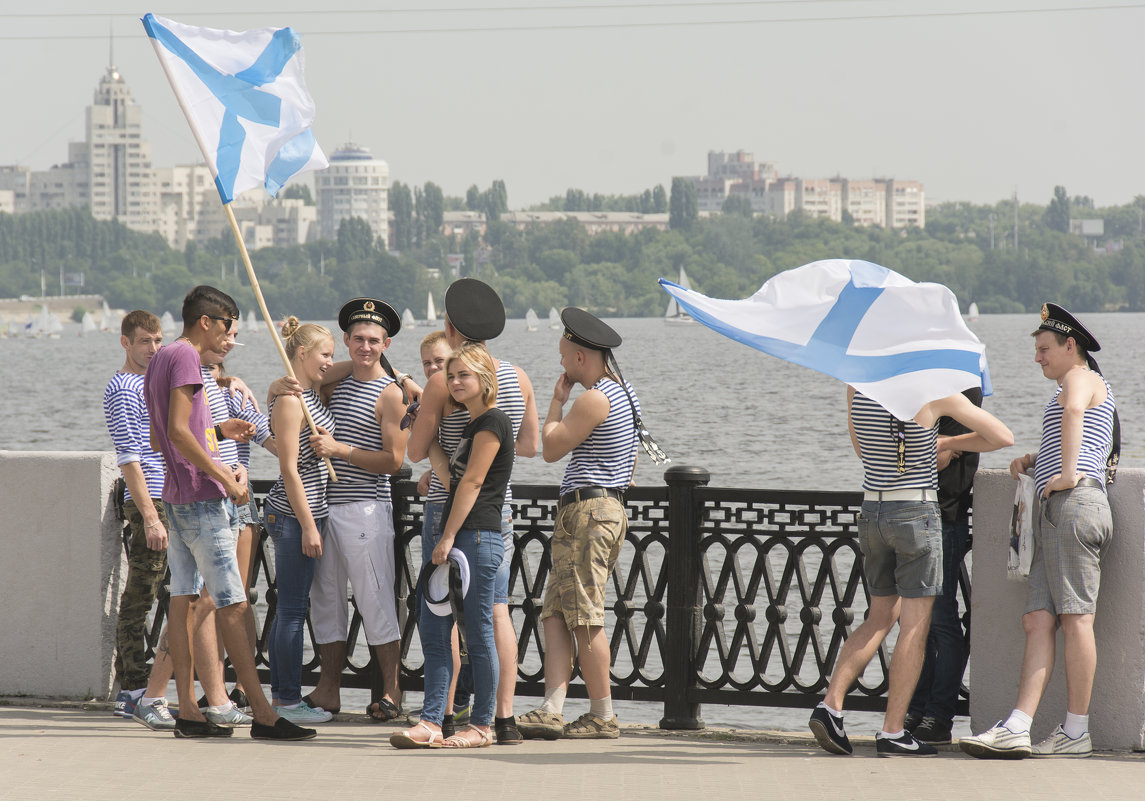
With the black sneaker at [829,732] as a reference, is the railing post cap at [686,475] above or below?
above

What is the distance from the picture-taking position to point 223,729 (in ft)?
20.7

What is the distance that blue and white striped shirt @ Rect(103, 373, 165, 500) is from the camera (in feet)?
21.7

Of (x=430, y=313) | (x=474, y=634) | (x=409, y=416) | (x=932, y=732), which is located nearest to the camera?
(x=474, y=634)

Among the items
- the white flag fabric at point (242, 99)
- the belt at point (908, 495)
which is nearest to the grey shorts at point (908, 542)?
the belt at point (908, 495)

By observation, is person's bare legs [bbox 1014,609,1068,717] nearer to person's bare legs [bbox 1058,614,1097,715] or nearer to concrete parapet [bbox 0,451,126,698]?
person's bare legs [bbox 1058,614,1097,715]

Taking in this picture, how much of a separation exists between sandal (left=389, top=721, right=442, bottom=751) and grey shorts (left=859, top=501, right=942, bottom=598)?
207cm

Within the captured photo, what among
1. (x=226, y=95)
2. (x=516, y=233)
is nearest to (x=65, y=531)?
(x=226, y=95)

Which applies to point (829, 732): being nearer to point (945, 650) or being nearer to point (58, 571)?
point (945, 650)

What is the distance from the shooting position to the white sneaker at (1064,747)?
600 cm

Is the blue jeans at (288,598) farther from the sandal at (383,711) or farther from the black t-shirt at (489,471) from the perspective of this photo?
the black t-shirt at (489,471)

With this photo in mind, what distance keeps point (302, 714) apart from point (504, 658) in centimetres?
119

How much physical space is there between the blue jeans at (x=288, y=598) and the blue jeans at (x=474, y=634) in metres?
0.77

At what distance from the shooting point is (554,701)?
21.0ft

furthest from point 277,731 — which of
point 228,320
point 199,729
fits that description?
point 228,320
